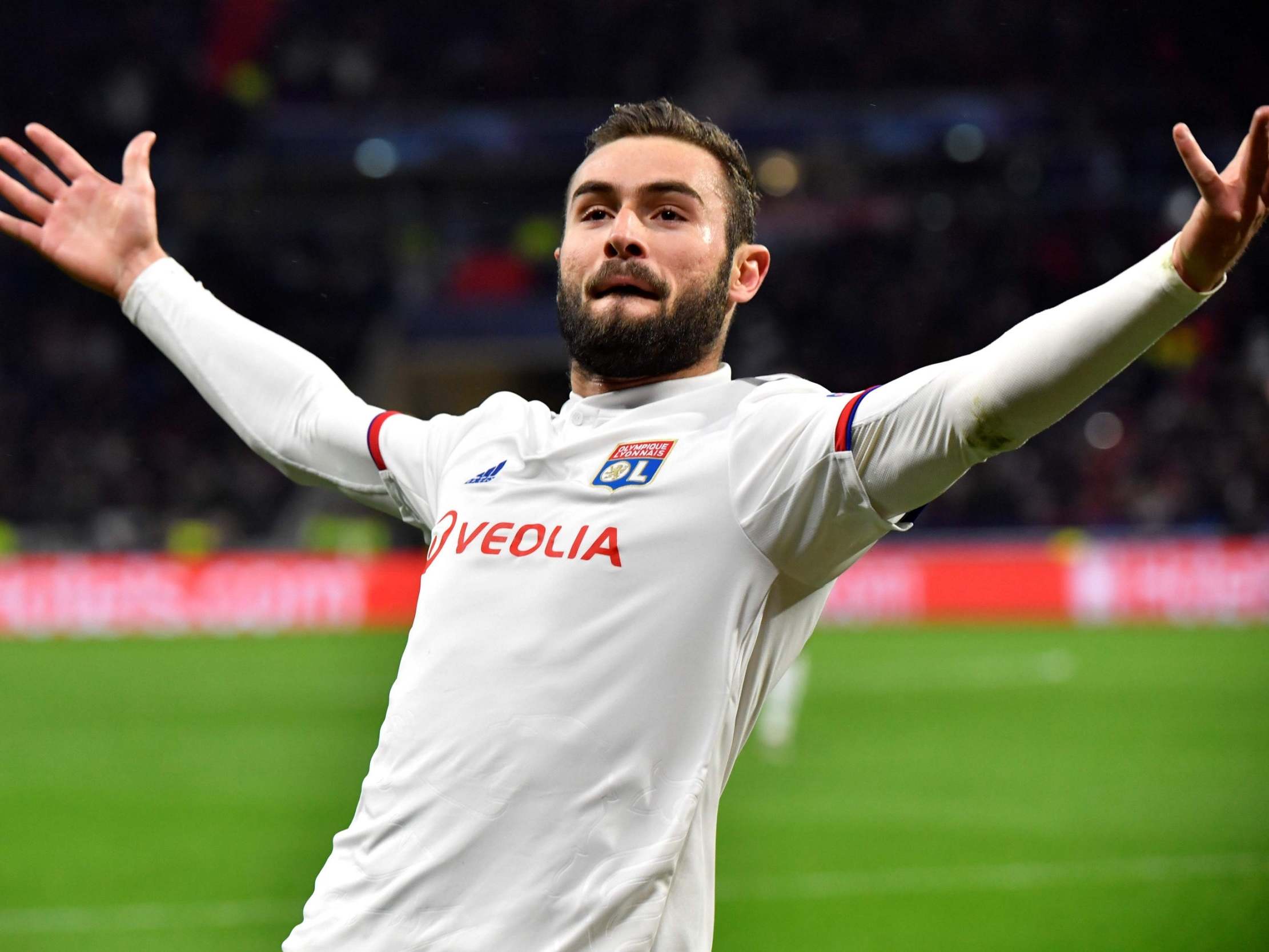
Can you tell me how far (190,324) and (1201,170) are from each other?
206 centimetres

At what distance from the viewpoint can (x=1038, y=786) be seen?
992 centimetres

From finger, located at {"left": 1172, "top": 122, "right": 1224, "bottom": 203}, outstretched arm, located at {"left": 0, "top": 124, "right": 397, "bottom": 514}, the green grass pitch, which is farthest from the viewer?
the green grass pitch

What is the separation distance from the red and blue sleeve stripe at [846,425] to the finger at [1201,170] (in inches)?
21.0

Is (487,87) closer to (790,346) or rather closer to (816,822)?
(790,346)

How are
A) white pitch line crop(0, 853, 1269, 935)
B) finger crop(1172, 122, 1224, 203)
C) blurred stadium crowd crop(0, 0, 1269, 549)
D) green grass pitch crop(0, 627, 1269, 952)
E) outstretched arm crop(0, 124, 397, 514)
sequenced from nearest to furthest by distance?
finger crop(1172, 122, 1224, 203) < outstretched arm crop(0, 124, 397, 514) < green grass pitch crop(0, 627, 1269, 952) < white pitch line crop(0, 853, 1269, 935) < blurred stadium crowd crop(0, 0, 1269, 549)

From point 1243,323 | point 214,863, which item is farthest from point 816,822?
point 1243,323

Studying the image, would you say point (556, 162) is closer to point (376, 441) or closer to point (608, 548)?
point (376, 441)

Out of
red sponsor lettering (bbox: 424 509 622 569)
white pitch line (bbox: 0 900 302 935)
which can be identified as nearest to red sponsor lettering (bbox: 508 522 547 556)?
red sponsor lettering (bbox: 424 509 622 569)

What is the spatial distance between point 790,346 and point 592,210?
23468 mm

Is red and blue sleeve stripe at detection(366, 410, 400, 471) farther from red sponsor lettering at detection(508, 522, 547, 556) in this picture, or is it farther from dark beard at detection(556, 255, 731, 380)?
red sponsor lettering at detection(508, 522, 547, 556)

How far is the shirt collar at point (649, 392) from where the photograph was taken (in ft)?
9.27

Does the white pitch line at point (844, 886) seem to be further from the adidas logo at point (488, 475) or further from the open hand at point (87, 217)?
the adidas logo at point (488, 475)

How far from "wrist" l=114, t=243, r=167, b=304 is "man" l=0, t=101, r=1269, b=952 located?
94cm

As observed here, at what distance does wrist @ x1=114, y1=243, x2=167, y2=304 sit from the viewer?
3412 mm
